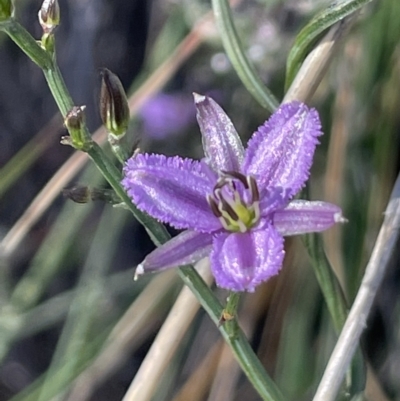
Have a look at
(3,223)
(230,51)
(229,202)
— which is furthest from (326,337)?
(3,223)

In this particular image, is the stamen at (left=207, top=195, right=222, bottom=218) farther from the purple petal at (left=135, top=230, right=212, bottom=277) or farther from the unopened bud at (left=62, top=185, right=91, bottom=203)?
the unopened bud at (left=62, top=185, right=91, bottom=203)

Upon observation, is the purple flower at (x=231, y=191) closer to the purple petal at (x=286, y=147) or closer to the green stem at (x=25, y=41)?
the purple petal at (x=286, y=147)

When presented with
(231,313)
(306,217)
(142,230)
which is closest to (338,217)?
(306,217)

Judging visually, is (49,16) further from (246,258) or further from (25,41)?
(246,258)

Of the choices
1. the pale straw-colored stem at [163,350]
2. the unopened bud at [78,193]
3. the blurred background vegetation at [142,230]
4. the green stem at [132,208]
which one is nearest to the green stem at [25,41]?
the green stem at [132,208]

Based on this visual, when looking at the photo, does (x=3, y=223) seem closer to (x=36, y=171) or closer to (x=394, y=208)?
(x=36, y=171)
